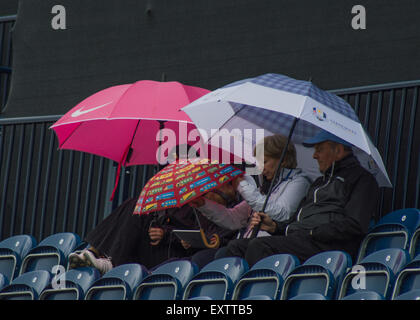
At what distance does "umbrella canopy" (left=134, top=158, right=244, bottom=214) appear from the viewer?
6.12m

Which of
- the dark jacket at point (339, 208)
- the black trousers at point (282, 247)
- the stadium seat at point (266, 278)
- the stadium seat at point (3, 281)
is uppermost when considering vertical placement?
the dark jacket at point (339, 208)

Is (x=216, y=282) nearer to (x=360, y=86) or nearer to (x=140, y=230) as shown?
(x=140, y=230)

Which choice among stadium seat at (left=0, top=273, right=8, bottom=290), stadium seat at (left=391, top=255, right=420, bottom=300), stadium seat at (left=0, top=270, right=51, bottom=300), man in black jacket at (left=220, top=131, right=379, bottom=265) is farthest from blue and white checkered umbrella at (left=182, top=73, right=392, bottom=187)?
stadium seat at (left=0, top=273, right=8, bottom=290)

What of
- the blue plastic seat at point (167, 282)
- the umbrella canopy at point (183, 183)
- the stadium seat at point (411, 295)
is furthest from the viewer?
the umbrella canopy at point (183, 183)

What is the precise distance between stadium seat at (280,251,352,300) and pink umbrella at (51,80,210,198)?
68.0 inches

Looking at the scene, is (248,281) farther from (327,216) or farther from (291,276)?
(327,216)

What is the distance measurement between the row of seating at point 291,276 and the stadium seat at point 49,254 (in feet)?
0.98

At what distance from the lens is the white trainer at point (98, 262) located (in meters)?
6.67

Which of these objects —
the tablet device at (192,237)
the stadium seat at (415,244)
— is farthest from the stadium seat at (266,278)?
the tablet device at (192,237)

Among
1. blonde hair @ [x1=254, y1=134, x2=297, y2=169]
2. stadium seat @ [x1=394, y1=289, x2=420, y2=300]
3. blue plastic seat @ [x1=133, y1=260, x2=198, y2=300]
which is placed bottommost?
blue plastic seat @ [x1=133, y1=260, x2=198, y2=300]

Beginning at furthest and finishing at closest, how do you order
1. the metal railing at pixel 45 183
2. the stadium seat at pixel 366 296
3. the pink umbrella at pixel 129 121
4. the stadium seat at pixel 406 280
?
1. the metal railing at pixel 45 183
2. the pink umbrella at pixel 129 121
3. the stadium seat at pixel 406 280
4. the stadium seat at pixel 366 296

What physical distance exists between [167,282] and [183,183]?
0.73 meters

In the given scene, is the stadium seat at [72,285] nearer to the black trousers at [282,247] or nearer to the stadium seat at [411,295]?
the black trousers at [282,247]

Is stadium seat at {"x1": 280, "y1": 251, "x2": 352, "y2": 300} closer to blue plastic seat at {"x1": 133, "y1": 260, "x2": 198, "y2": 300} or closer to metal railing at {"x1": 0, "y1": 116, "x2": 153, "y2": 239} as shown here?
blue plastic seat at {"x1": 133, "y1": 260, "x2": 198, "y2": 300}
